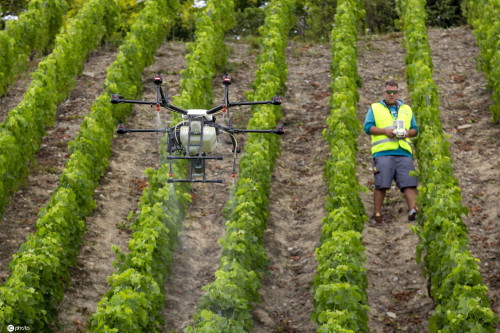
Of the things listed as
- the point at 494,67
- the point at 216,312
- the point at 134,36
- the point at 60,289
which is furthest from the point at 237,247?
the point at 134,36

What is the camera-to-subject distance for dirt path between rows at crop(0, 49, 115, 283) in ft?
42.8

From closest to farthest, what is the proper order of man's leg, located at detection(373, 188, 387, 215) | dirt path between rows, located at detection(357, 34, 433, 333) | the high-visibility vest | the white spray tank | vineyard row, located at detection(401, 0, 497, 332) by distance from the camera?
vineyard row, located at detection(401, 0, 497, 332) < the white spray tank < dirt path between rows, located at detection(357, 34, 433, 333) < the high-visibility vest < man's leg, located at detection(373, 188, 387, 215)

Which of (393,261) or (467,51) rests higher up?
(467,51)

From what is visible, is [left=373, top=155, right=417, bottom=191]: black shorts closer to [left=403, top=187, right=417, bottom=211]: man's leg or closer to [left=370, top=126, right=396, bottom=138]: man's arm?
[left=403, top=187, right=417, bottom=211]: man's leg

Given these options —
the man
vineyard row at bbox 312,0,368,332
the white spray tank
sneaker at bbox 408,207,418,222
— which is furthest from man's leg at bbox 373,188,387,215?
the white spray tank

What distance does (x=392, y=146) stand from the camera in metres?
12.7

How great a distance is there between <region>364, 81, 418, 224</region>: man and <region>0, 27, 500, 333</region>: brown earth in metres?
0.65

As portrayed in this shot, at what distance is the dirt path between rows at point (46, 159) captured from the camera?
13055 millimetres

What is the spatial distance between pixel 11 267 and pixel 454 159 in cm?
700

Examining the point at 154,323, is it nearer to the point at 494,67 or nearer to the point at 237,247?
the point at 237,247

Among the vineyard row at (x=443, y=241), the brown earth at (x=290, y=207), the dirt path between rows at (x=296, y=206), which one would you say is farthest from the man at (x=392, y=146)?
the dirt path between rows at (x=296, y=206)

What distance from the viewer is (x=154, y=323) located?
34.8ft

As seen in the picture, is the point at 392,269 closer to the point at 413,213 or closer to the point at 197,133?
the point at 413,213

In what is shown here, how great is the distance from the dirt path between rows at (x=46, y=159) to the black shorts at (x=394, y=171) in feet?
14.9
